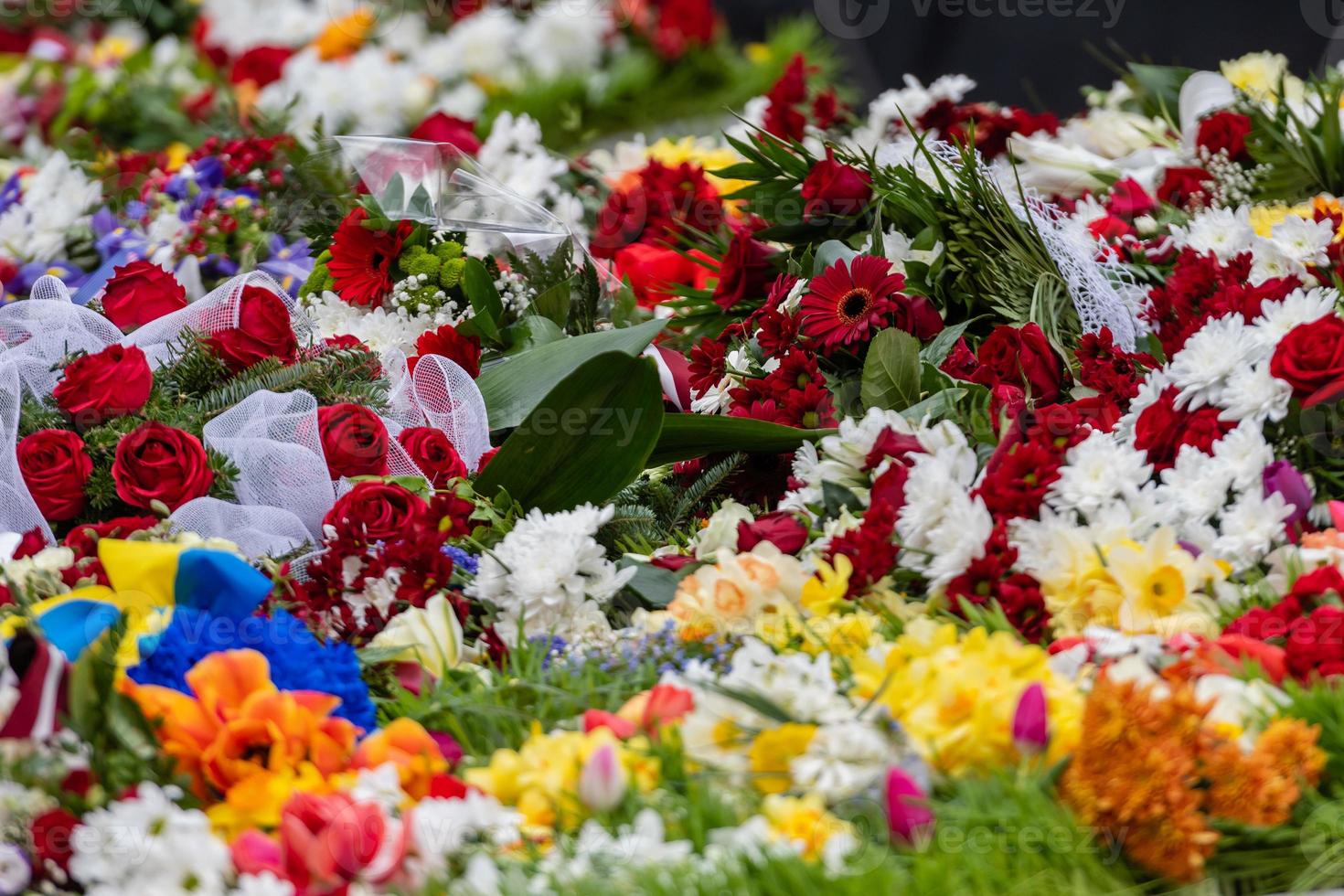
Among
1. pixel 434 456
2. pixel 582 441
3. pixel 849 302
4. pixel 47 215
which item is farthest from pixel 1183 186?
pixel 47 215

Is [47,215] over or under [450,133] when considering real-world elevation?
under

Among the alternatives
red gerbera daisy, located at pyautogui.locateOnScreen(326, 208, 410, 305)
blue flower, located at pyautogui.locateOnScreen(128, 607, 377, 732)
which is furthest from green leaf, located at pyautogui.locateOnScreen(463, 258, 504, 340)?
blue flower, located at pyautogui.locateOnScreen(128, 607, 377, 732)

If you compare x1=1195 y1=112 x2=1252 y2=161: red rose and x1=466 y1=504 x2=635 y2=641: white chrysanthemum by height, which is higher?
x1=1195 y1=112 x2=1252 y2=161: red rose

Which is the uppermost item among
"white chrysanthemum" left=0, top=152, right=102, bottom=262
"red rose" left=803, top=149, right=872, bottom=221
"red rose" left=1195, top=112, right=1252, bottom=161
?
"red rose" left=1195, top=112, right=1252, bottom=161

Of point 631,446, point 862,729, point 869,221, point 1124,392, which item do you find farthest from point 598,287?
point 862,729

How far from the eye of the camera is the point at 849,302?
1.45 meters

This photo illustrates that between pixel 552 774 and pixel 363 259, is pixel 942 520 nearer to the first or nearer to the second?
pixel 552 774

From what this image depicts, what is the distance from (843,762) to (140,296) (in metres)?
1.11

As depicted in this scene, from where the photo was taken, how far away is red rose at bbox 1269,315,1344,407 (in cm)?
114

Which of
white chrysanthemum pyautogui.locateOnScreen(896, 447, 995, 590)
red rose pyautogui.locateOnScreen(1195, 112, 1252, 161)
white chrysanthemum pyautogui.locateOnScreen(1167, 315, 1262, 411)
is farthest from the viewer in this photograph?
red rose pyautogui.locateOnScreen(1195, 112, 1252, 161)

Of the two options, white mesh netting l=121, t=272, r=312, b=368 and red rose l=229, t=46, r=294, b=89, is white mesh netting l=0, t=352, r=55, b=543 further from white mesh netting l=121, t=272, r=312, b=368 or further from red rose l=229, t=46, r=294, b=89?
red rose l=229, t=46, r=294, b=89

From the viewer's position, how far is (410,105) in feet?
10.8

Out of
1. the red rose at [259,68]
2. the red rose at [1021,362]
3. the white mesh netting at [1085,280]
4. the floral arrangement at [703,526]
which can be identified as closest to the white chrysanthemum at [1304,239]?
the floral arrangement at [703,526]

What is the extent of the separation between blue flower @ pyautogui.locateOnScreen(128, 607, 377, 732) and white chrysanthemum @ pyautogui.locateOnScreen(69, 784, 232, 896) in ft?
0.52
